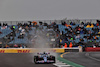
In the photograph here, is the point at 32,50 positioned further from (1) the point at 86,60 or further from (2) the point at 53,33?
(1) the point at 86,60

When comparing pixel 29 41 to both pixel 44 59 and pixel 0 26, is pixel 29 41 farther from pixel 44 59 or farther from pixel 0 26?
pixel 44 59

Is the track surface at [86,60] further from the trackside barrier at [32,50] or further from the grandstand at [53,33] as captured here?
the grandstand at [53,33]

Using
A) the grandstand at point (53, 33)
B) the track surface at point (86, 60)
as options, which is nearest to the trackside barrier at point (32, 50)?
the grandstand at point (53, 33)

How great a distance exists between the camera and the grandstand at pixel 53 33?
38688 mm

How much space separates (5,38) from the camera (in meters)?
40.7

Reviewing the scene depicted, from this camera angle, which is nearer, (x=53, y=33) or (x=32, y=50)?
(x=32, y=50)

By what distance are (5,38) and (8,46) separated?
2.22 m

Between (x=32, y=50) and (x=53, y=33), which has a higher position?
(x=53, y=33)

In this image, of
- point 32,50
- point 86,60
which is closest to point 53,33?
point 32,50

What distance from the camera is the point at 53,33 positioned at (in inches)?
1599

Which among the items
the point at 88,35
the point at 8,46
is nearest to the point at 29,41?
the point at 8,46

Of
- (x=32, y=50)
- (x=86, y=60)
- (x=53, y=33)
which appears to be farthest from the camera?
(x=53, y=33)

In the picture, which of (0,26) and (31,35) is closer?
(31,35)

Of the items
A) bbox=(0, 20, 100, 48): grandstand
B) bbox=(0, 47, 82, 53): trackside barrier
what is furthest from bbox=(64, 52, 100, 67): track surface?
bbox=(0, 20, 100, 48): grandstand
